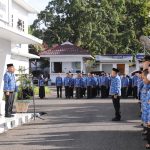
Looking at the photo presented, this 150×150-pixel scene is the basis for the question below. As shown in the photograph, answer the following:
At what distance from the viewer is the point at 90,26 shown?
50.5 m

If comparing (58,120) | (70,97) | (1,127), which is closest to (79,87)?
(70,97)

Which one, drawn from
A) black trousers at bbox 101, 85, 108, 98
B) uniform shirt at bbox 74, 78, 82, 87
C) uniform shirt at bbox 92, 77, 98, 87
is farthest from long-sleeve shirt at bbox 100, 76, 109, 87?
uniform shirt at bbox 74, 78, 82, 87

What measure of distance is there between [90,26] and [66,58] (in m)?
4.65

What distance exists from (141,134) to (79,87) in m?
18.4

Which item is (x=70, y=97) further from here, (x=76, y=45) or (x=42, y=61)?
(x=42, y=61)

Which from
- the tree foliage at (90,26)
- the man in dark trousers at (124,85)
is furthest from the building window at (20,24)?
the tree foliage at (90,26)

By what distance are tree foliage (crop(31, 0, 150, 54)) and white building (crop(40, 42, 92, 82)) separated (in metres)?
1.73

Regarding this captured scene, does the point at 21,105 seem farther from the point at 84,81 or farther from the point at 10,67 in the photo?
the point at 84,81

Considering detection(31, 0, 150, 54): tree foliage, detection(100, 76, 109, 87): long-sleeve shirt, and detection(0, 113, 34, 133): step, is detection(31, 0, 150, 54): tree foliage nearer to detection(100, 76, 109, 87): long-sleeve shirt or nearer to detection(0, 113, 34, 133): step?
detection(100, 76, 109, 87): long-sleeve shirt

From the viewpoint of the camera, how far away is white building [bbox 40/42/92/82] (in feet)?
169

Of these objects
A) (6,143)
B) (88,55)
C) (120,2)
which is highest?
(120,2)

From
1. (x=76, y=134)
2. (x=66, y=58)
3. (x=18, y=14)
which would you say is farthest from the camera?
(x=66, y=58)

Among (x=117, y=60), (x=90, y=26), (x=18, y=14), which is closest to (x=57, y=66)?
(x=90, y=26)

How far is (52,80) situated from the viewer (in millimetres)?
53375
